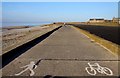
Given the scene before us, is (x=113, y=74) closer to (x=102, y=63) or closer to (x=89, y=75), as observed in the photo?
(x=89, y=75)

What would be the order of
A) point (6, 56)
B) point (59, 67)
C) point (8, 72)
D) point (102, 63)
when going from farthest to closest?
point (6, 56) → point (102, 63) → point (59, 67) → point (8, 72)

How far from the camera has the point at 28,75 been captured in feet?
22.8

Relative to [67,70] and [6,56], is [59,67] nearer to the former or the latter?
[67,70]

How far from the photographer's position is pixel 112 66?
27.6 ft

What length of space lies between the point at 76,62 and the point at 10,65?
9.14ft

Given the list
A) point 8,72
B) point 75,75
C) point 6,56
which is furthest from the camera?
point 6,56

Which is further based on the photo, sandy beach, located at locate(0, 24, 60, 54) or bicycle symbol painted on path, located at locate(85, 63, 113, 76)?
sandy beach, located at locate(0, 24, 60, 54)

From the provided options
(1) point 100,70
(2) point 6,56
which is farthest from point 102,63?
(2) point 6,56

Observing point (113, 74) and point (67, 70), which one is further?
point (67, 70)

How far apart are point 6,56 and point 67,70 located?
3.94 meters

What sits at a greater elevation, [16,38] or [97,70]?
[97,70]

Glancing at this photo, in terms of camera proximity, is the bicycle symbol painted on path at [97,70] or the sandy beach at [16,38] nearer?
the bicycle symbol painted on path at [97,70]

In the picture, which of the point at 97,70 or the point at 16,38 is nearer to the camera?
the point at 97,70

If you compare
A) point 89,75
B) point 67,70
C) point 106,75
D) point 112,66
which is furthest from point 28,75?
point 112,66
